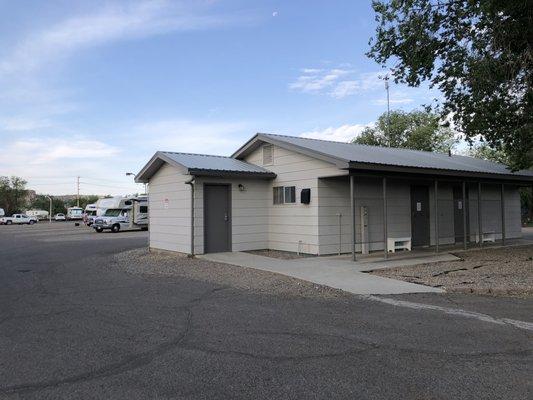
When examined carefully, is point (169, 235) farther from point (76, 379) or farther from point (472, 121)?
point (76, 379)

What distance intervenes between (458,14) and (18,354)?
13340 mm

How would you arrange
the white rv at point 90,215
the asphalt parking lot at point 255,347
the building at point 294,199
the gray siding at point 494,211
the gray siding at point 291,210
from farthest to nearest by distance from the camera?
the white rv at point 90,215 → the gray siding at point 494,211 → the gray siding at point 291,210 → the building at point 294,199 → the asphalt parking lot at point 255,347

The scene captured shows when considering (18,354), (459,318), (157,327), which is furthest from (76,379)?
(459,318)

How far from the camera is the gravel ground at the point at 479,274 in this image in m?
9.34

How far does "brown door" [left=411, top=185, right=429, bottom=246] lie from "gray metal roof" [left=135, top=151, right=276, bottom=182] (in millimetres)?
5199

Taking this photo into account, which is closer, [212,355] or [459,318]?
[212,355]

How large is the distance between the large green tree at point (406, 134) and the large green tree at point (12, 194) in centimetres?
6731

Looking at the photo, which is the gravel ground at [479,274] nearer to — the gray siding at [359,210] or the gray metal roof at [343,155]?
the gray siding at [359,210]

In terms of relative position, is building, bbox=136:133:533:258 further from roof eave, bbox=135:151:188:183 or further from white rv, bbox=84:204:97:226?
white rv, bbox=84:204:97:226

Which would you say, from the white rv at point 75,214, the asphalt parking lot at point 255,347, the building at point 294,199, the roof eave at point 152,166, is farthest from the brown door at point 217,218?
the white rv at point 75,214

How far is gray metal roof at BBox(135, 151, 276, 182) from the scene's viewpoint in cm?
1535

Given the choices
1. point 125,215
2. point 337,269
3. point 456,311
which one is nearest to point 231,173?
point 337,269

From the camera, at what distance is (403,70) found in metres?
15.2

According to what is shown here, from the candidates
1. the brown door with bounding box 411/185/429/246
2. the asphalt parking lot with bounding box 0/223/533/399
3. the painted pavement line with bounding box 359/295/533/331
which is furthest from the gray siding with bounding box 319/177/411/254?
the painted pavement line with bounding box 359/295/533/331
